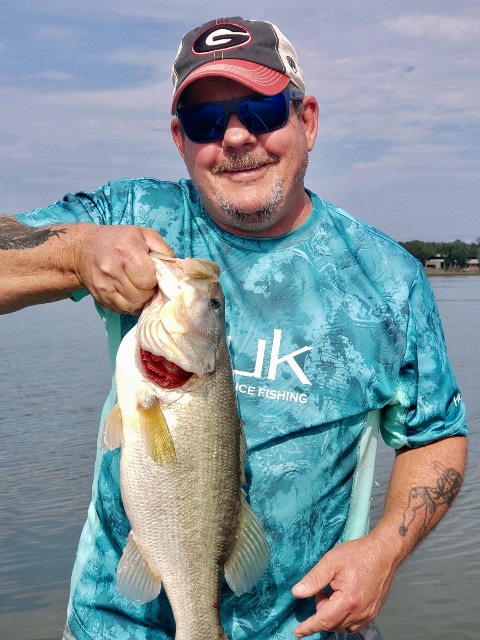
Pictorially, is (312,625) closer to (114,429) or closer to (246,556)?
(246,556)

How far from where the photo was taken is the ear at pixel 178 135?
376 centimetres

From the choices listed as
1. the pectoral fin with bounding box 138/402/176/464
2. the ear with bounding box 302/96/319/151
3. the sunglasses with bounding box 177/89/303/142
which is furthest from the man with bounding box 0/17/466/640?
the pectoral fin with bounding box 138/402/176/464

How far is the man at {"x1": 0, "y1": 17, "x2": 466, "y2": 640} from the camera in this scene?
3.30 metres

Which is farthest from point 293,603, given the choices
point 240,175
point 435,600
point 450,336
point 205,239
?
point 450,336

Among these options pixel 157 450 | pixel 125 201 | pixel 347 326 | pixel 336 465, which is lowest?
pixel 336 465

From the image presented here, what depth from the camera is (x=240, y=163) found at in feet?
11.5

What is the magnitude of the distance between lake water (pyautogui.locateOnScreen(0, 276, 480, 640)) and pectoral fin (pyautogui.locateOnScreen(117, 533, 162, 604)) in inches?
156

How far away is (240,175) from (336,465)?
1268 millimetres

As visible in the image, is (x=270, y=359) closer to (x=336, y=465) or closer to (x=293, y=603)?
(x=336, y=465)

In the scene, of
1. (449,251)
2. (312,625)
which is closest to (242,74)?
(312,625)

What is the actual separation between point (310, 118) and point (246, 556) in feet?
6.58

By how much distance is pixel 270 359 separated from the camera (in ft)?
11.2

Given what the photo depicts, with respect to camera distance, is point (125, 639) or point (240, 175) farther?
point (240, 175)

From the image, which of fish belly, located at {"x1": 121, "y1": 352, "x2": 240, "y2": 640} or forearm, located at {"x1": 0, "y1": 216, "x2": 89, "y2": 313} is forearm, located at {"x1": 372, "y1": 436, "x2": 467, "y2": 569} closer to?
fish belly, located at {"x1": 121, "y1": 352, "x2": 240, "y2": 640}
